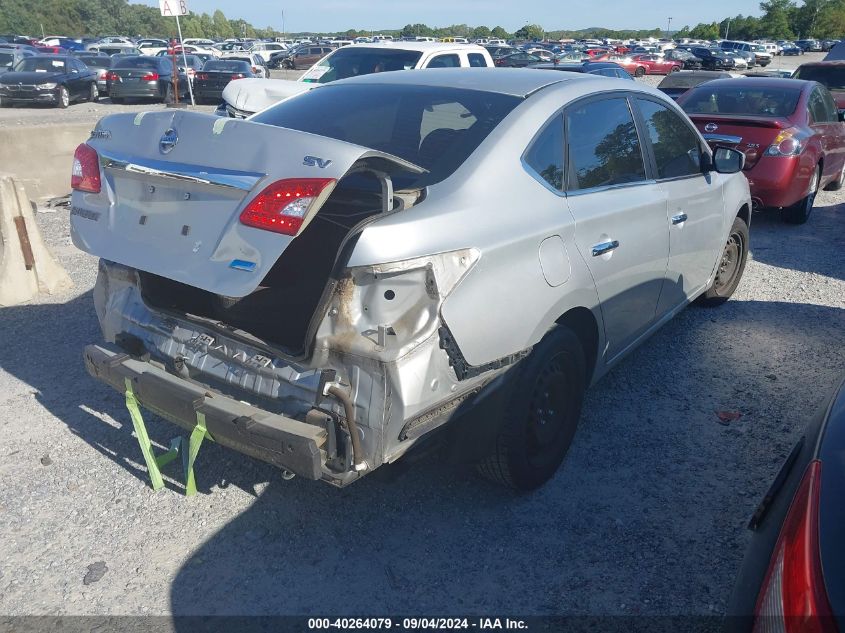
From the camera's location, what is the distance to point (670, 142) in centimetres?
425

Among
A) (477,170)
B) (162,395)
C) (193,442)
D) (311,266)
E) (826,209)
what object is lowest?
(826,209)

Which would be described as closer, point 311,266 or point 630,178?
point 311,266

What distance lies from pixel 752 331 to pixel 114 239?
4.50 metres

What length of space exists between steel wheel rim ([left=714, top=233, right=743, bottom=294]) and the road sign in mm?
14499

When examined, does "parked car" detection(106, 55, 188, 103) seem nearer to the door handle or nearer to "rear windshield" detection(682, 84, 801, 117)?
"rear windshield" detection(682, 84, 801, 117)

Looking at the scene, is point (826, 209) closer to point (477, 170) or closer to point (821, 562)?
point (477, 170)

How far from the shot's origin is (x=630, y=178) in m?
3.74

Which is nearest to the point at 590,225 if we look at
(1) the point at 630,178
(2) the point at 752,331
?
(1) the point at 630,178

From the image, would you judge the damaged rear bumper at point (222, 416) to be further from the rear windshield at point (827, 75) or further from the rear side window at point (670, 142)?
the rear windshield at point (827, 75)

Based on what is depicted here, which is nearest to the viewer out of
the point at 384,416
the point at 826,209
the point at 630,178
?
the point at 384,416

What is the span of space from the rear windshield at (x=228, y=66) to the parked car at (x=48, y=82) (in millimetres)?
3945

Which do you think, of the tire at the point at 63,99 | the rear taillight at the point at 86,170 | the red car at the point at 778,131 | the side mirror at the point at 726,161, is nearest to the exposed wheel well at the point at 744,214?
the side mirror at the point at 726,161

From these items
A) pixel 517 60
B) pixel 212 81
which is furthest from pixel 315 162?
pixel 517 60

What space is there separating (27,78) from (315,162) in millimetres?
22435
